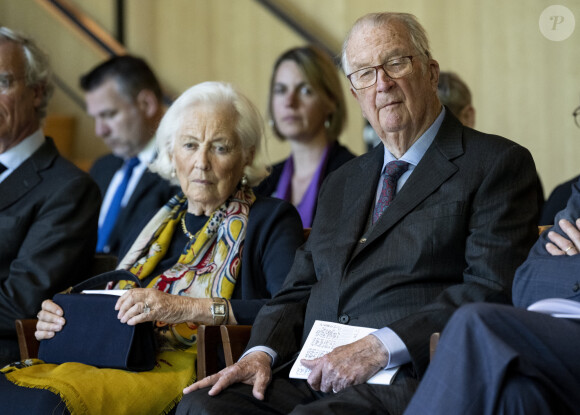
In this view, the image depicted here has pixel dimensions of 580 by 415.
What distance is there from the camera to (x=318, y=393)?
2375mm

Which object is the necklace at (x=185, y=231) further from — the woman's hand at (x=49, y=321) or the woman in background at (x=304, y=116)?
the woman in background at (x=304, y=116)

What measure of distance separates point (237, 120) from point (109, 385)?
1.09m

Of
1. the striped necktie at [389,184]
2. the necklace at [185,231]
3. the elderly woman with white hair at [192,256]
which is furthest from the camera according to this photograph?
the necklace at [185,231]

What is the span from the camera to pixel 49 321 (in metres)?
2.91

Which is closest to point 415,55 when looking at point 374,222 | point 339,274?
point 374,222

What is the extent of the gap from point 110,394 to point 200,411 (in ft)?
1.67

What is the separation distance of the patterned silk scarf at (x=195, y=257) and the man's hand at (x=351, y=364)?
79cm

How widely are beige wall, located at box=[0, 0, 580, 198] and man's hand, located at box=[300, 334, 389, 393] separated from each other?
2945mm

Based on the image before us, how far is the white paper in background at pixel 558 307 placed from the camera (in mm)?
1899

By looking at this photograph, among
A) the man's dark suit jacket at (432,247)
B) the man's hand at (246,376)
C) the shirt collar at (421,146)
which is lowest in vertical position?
the man's hand at (246,376)

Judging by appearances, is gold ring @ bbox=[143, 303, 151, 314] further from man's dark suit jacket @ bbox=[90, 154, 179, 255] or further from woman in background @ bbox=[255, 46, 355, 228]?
woman in background @ bbox=[255, 46, 355, 228]

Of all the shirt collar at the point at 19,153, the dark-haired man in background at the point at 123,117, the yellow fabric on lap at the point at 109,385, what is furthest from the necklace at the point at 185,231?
the dark-haired man in background at the point at 123,117

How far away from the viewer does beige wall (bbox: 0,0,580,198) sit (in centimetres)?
540

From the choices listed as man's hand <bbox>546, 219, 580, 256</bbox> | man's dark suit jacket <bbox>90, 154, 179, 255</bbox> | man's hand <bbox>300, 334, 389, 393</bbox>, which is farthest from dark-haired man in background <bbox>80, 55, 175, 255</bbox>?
man's hand <bbox>546, 219, 580, 256</bbox>
